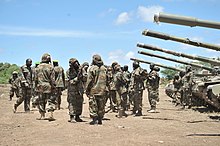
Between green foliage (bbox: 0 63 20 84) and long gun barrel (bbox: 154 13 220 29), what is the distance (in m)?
37.8

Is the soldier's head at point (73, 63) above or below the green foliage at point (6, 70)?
below

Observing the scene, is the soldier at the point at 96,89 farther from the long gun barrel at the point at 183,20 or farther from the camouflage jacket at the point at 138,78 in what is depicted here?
the camouflage jacket at the point at 138,78

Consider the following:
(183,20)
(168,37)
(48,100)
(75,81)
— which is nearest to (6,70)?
(48,100)

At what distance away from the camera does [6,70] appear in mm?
49438

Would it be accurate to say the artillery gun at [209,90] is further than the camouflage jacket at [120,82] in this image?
No

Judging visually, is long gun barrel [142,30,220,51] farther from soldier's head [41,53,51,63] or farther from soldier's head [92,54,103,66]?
soldier's head [41,53,51,63]

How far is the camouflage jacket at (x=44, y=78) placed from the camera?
11789mm

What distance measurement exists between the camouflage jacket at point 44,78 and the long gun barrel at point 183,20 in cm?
450

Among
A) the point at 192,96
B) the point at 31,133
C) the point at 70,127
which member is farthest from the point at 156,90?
the point at 31,133

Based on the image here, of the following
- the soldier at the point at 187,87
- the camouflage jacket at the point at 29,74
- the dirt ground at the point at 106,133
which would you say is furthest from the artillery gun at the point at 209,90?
the camouflage jacket at the point at 29,74

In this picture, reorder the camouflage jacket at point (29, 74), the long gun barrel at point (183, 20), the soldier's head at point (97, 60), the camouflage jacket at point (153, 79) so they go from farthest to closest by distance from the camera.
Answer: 1. the camouflage jacket at point (153, 79)
2. the camouflage jacket at point (29, 74)
3. the soldier's head at point (97, 60)
4. the long gun barrel at point (183, 20)

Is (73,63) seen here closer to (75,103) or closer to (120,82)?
(75,103)

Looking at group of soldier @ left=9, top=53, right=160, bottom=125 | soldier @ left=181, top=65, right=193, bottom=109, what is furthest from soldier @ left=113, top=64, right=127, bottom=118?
soldier @ left=181, top=65, right=193, bottom=109

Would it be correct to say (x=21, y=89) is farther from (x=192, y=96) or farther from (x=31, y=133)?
(x=192, y=96)
